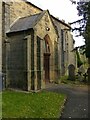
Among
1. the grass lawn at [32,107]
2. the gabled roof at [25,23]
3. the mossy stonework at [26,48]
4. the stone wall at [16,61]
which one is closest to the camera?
the grass lawn at [32,107]

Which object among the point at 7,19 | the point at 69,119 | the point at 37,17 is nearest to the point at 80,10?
the point at 37,17

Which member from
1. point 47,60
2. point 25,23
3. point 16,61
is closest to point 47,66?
point 47,60

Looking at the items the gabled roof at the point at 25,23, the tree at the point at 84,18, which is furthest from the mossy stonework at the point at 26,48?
the tree at the point at 84,18

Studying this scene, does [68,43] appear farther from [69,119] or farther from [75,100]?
[69,119]

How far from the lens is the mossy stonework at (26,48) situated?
61.4ft

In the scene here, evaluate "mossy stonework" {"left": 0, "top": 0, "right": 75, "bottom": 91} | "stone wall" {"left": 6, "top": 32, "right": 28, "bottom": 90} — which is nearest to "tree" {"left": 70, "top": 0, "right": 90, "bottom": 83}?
"mossy stonework" {"left": 0, "top": 0, "right": 75, "bottom": 91}

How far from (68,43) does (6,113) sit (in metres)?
29.8

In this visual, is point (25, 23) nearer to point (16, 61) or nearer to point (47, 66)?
point (16, 61)

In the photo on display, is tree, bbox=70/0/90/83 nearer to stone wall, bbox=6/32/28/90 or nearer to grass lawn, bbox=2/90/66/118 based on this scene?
stone wall, bbox=6/32/28/90

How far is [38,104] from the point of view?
13.0m

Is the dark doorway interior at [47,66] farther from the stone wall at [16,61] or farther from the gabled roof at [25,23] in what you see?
the stone wall at [16,61]

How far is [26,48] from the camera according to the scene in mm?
18594

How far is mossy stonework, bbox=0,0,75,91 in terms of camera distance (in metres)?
18.7

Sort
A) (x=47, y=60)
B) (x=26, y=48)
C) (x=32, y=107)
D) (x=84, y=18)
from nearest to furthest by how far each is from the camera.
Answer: (x=32, y=107) → (x=26, y=48) → (x=47, y=60) → (x=84, y=18)
